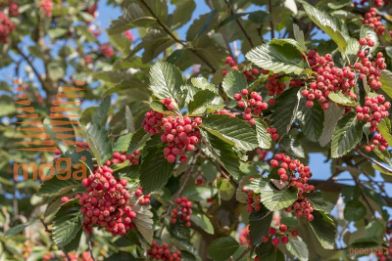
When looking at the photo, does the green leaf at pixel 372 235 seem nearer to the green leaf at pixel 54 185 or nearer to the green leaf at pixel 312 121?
the green leaf at pixel 312 121

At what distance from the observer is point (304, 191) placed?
2283 mm

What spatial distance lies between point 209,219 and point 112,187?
45.2 inches

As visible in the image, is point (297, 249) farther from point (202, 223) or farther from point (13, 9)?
point (13, 9)

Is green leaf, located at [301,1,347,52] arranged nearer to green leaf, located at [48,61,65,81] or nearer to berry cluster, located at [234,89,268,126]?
berry cluster, located at [234,89,268,126]

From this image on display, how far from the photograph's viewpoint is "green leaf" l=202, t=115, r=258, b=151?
6.94ft

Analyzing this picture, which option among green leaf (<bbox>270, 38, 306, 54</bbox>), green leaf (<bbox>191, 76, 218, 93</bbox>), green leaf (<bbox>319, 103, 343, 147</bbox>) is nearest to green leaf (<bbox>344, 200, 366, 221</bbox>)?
green leaf (<bbox>319, 103, 343, 147</bbox>)

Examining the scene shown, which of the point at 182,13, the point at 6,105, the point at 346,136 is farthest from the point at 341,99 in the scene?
the point at 6,105

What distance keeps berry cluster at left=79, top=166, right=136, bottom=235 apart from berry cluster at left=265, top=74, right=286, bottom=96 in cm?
81

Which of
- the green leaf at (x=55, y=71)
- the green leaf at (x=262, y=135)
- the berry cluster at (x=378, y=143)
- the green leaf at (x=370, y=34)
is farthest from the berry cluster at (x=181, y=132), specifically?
the green leaf at (x=55, y=71)

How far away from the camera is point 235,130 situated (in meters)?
2.13

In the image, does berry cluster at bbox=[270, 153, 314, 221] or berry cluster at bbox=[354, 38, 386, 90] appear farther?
berry cluster at bbox=[354, 38, 386, 90]

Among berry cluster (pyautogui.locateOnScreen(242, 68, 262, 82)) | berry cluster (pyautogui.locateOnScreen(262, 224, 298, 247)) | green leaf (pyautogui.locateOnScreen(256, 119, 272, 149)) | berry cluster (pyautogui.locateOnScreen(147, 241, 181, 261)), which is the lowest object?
→ berry cluster (pyautogui.locateOnScreen(147, 241, 181, 261))

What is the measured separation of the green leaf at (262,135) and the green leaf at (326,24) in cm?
51

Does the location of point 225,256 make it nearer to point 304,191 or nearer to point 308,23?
point 304,191
